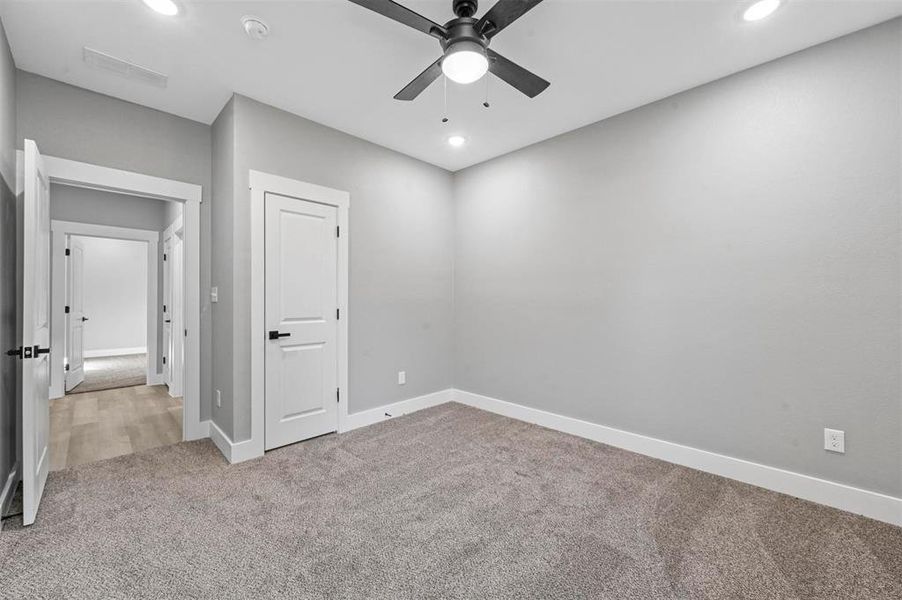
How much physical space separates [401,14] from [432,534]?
248cm

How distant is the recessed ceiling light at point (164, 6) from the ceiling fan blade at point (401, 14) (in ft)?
3.96

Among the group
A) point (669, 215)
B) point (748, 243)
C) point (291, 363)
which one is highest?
point (669, 215)

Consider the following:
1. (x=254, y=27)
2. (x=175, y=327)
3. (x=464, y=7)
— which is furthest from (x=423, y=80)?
(x=175, y=327)

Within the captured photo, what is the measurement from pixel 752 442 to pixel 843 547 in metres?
0.70

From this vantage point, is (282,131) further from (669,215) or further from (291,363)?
(669,215)

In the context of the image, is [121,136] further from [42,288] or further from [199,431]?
[199,431]

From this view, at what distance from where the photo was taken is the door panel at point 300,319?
3064 mm

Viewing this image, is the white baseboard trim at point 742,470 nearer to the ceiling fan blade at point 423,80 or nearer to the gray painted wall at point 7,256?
the ceiling fan blade at point 423,80

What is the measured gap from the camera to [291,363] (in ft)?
10.4

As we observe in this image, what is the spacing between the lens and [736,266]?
260cm

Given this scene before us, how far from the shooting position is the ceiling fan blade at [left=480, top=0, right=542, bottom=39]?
1.59 meters

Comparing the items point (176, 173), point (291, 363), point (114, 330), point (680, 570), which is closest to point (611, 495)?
point (680, 570)

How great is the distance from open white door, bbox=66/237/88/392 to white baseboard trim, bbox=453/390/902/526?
5948 millimetres

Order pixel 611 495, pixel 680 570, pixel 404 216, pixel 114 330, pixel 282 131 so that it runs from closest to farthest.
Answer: pixel 680 570, pixel 611 495, pixel 282 131, pixel 404 216, pixel 114 330
